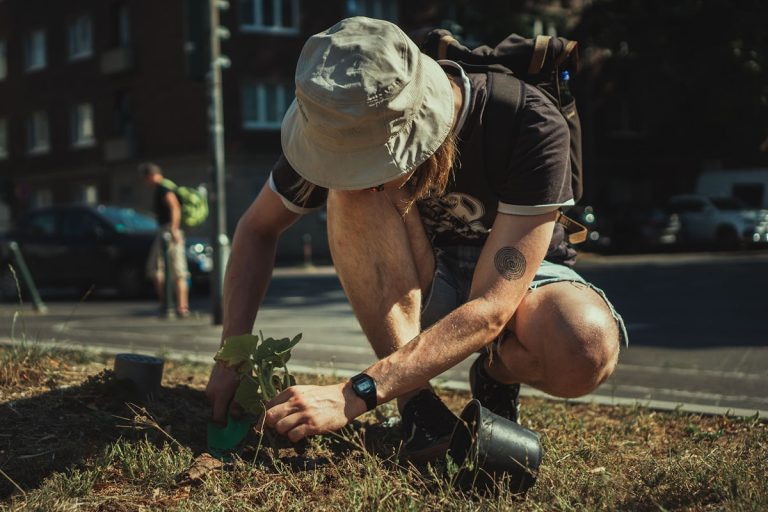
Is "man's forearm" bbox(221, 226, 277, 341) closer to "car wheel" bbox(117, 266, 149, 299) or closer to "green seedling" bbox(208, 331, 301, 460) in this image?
"green seedling" bbox(208, 331, 301, 460)

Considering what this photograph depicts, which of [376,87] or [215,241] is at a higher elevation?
[376,87]

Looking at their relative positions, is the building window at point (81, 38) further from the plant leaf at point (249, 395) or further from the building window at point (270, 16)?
the plant leaf at point (249, 395)

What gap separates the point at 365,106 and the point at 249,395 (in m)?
0.98

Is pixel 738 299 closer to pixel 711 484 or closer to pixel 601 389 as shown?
pixel 601 389

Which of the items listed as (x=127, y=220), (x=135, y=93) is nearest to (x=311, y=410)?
(x=127, y=220)

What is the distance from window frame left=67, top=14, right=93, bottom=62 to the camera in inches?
1454

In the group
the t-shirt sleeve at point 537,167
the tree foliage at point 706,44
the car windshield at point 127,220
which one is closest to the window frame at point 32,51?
the tree foliage at point 706,44

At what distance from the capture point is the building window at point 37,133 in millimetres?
40000

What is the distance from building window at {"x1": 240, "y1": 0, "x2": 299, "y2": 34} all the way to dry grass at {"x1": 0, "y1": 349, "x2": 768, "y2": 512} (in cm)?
2971

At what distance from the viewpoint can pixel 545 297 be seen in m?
3.07

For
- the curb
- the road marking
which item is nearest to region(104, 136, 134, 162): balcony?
the road marking

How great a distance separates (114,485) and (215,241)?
749cm

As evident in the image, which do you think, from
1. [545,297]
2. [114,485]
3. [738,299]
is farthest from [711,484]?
[738,299]

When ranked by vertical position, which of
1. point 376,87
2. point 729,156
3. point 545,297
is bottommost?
point 729,156
